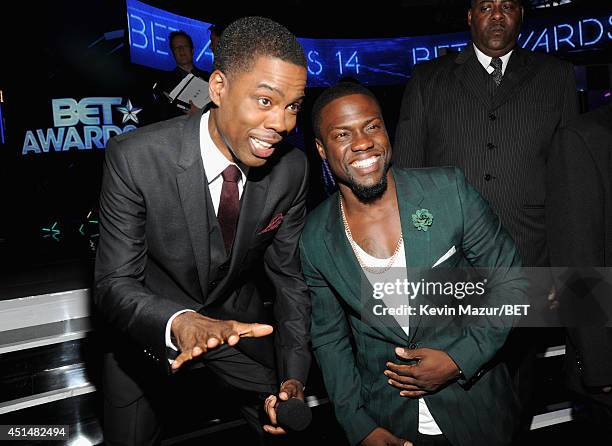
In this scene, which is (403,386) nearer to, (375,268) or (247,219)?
(375,268)

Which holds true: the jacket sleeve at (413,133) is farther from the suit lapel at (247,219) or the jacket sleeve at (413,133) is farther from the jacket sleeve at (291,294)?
the suit lapel at (247,219)

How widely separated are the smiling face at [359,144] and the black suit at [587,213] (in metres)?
0.61

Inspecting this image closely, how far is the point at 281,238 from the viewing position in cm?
215

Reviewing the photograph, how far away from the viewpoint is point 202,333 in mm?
1527

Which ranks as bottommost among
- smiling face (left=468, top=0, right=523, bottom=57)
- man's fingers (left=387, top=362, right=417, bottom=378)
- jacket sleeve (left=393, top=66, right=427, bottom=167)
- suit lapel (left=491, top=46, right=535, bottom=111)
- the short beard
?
man's fingers (left=387, top=362, right=417, bottom=378)

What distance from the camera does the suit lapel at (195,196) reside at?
1.89 meters

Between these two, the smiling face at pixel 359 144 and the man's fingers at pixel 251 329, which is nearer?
the man's fingers at pixel 251 329

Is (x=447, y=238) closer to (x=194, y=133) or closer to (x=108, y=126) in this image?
(x=194, y=133)

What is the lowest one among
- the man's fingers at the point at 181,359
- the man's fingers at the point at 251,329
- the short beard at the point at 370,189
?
the man's fingers at the point at 181,359

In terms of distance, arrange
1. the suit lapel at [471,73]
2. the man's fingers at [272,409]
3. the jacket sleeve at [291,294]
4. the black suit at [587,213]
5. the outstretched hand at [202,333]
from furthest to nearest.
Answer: the suit lapel at [471,73], the jacket sleeve at [291,294], the man's fingers at [272,409], the black suit at [587,213], the outstretched hand at [202,333]

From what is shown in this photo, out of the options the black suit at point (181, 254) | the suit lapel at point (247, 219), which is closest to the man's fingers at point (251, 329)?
the black suit at point (181, 254)

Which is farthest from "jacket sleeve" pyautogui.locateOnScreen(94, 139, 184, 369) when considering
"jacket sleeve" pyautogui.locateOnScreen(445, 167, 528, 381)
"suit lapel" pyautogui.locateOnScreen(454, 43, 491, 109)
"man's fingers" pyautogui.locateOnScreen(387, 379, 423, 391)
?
"suit lapel" pyautogui.locateOnScreen(454, 43, 491, 109)

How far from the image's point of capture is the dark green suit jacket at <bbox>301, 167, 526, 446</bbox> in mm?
1868

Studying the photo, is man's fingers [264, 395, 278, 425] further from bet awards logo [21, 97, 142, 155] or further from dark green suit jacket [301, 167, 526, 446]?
bet awards logo [21, 97, 142, 155]
